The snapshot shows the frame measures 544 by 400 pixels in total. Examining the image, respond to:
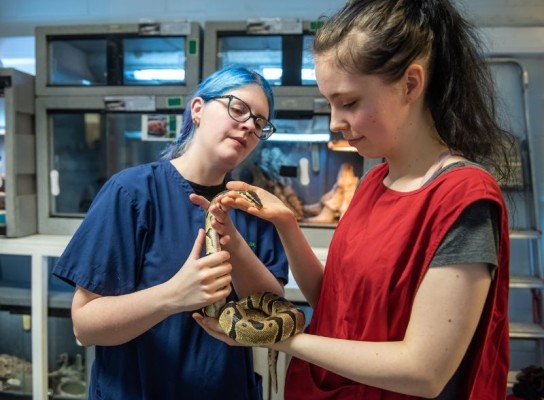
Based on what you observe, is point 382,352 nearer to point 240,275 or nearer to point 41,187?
point 240,275

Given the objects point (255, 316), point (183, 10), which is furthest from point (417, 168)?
point (183, 10)

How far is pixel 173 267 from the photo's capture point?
3.76 ft

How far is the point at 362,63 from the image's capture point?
80 centimetres

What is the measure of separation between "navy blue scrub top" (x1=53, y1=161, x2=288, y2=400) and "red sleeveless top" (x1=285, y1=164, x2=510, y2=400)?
0.33 meters

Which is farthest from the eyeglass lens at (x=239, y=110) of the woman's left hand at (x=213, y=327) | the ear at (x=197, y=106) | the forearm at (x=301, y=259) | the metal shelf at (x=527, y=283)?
the metal shelf at (x=527, y=283)

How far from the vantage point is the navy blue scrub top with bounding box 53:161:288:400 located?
110 centimetres

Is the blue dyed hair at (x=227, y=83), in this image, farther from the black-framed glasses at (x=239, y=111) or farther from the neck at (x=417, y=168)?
the neck at (x=417, y=168)

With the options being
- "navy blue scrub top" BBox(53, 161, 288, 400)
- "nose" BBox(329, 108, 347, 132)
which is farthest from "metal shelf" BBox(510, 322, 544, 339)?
"nose" BBox(329, 108, 347, 132)

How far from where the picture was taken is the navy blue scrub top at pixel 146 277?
3.61ft

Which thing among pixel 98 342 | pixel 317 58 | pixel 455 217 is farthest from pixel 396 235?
pixel 98 342

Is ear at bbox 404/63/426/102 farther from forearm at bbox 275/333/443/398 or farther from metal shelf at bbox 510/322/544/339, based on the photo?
metal shelf at bbox 510/322/544/339

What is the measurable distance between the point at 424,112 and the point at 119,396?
105 centimetres

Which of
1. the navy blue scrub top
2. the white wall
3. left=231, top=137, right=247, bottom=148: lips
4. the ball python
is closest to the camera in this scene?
the ball python

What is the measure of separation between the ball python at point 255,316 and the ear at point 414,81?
44 centimetres
